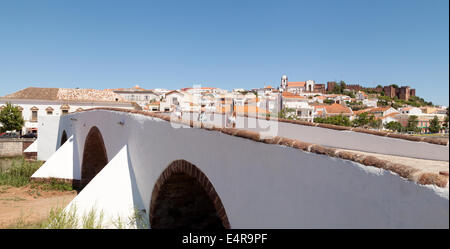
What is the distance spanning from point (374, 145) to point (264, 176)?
9.13ft

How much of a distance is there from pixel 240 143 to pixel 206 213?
362 centimetres

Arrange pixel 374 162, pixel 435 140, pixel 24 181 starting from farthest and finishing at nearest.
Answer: pixel 24 181 → pixel 435 140 → pixel 374 162

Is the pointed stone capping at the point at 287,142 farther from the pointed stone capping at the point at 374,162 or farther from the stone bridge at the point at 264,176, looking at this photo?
the pointed stone capping at the point at 374,162

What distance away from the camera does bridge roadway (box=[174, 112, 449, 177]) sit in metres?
3.39

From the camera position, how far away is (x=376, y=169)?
1820 mm

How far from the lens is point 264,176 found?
284cm

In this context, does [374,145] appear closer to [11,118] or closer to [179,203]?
[179,203]

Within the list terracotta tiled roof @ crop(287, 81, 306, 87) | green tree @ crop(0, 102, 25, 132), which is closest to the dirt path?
green tree @ crop(0, 102, 25, 132)

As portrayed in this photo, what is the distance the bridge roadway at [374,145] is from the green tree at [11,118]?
29.2 meters

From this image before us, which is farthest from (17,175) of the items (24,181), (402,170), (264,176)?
(402,170)

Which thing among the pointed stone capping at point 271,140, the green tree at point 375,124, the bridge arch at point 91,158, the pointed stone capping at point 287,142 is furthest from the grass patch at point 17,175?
the green tree at point 375,124

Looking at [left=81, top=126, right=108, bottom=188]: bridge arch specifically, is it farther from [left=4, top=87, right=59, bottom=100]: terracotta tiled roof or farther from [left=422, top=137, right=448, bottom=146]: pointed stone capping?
[left=4, top=87, right=59, bottom=100]: terracotta tiled roof
